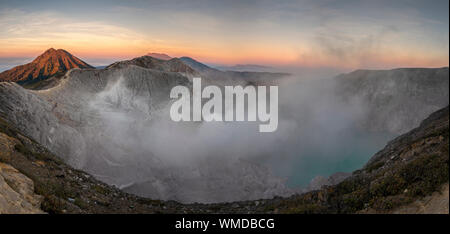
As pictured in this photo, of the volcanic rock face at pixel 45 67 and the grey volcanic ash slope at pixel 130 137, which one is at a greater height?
the volcanic rock face at pixel 45 67

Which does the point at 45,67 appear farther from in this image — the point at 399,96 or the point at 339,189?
the point at 399,96

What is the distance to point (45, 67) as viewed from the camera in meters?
99.7

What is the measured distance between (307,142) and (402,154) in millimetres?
70722

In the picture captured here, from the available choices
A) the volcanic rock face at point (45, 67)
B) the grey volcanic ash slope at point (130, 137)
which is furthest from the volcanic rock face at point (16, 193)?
the volcanic rock face at point (45, 67)

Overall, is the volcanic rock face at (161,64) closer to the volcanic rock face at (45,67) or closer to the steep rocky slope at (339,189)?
the volcanic rock face at (45,67)

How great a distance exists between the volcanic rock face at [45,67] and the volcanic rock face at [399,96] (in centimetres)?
13082

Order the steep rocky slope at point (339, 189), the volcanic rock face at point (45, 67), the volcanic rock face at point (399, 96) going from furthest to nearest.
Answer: the volcanic rock face at point (45, 67)
the volcanic rock face at point (399, 96)
the steep rocky slope at point (339, 189)

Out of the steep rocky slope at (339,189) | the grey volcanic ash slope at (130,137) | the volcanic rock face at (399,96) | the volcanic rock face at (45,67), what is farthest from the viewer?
the volcanic rock face at (45,67)

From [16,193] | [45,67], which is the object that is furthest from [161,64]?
[45,67]

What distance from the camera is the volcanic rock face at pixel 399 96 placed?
9162 cm

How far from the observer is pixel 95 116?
1673 inches

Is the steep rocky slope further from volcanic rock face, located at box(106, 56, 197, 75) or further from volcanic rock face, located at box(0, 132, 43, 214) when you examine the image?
volcanic rock face, located at box(106, 56, 197, 75)

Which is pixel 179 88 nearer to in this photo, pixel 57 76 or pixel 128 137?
pixel 128 137
